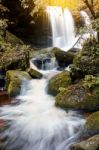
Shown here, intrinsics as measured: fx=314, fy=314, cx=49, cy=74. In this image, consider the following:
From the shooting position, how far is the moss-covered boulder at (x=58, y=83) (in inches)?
423

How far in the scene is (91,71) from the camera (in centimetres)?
1033

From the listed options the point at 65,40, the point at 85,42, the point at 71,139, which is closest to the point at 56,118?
the point at 71,139

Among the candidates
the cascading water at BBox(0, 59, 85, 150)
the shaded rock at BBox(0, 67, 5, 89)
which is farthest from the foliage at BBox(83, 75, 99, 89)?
the shaded rock at BBox(0, 67, 5, 89)

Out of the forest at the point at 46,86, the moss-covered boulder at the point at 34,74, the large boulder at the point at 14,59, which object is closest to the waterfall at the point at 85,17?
the forest at the point at 46,86

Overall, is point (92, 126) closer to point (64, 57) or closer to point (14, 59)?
point (64, 57)

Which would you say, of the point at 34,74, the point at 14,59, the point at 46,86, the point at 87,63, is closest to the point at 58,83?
the point at 46,86

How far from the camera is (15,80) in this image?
37.5ft

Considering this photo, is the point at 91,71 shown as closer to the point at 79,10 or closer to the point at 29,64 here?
the point at 29,64

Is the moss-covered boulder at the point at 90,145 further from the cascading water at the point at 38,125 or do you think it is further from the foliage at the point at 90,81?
the foliage at the point at 90,81

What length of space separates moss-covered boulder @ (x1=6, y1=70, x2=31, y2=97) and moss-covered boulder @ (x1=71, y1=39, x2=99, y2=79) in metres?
2.05

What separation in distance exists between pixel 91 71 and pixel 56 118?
94.1 inches

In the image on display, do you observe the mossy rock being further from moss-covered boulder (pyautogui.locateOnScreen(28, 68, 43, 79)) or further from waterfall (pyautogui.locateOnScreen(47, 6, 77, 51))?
waterfall (pyautogui.locateOnScreen(47, 6, 77, 51))

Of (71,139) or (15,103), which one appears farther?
(15,103)

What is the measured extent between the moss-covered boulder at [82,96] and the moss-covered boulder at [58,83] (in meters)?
0.90
